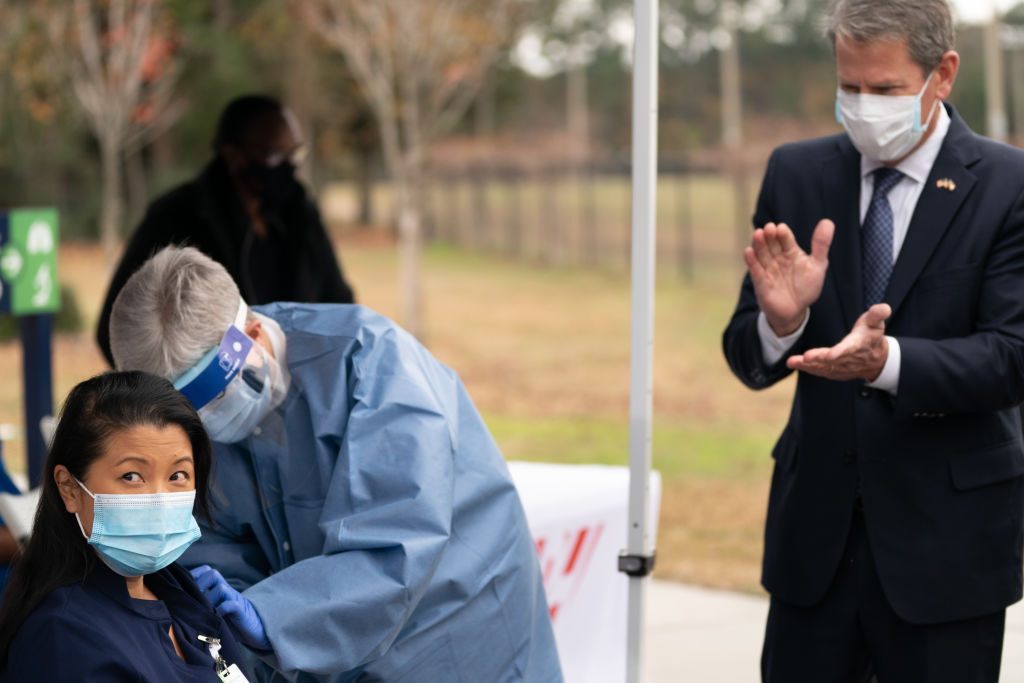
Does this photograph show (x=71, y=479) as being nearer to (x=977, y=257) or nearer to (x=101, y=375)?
(x=101, y=375)

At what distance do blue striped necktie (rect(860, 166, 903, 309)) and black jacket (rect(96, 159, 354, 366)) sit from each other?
7.09 feet

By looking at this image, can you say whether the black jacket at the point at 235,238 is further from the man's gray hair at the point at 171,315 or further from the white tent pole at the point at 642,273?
the man's gray hair at the point at 171,315

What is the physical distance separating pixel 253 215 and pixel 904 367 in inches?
102

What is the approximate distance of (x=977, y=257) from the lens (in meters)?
2.24

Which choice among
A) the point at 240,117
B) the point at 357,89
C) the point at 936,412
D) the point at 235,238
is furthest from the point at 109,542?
the point at 357,89

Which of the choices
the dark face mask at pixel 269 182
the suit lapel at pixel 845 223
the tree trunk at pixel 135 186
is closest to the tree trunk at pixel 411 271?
the tree trunk at pixel 135 186

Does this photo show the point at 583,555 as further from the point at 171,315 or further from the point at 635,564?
the point at 171,315

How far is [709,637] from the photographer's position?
5113mm

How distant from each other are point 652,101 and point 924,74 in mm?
666

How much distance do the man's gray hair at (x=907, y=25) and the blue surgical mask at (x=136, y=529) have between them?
55.7 inches

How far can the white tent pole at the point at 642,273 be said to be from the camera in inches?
108

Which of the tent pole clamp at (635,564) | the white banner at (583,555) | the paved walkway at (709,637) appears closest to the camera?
the tent pole clamp at (635,564)

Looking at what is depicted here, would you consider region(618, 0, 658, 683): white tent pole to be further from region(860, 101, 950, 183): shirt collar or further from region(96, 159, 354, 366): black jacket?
region(96, 159, 354, 366): black jacket

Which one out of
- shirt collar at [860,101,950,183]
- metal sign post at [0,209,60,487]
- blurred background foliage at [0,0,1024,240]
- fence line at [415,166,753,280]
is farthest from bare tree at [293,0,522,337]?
shirt collar at [860,101,950,183]
